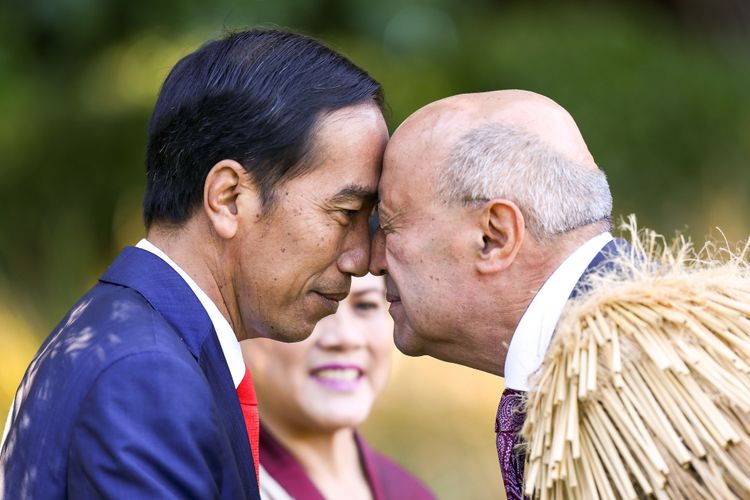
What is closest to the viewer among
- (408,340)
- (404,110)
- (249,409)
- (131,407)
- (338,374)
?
(131,407)

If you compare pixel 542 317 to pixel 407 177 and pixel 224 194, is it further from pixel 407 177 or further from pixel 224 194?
pixel 224 194

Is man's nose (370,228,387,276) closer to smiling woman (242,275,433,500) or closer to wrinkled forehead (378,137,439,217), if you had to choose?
wrinkled forehead (378,137,439,217)

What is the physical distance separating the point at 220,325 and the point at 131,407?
62 cm

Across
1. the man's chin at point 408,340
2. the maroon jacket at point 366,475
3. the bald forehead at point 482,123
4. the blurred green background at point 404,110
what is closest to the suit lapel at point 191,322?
the man's chin at point 408,340

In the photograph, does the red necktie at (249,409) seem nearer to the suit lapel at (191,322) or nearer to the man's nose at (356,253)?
the suit lapel at (191,322)

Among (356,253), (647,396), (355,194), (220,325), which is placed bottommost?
(647,396)

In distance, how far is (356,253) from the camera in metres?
3.25

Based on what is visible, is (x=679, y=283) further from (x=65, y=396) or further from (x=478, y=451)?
(x=478, y=451)

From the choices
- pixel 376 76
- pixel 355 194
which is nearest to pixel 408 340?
pixel 355 194

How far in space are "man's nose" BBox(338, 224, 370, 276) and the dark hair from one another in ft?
1.08

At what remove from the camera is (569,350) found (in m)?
2.53

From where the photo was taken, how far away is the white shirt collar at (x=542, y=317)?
2.81m

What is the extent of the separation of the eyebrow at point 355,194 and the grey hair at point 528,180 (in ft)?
0.81

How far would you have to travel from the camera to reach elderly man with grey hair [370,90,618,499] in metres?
2.87
